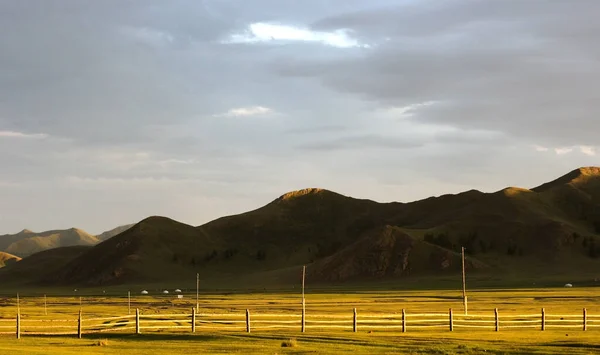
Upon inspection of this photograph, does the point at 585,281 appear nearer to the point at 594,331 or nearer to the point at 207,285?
the point at 207,285

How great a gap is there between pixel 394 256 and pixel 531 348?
162003 mm

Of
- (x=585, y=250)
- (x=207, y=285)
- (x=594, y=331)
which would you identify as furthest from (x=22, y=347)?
(x=585, y=250)

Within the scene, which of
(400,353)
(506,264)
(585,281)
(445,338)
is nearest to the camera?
(400,353)

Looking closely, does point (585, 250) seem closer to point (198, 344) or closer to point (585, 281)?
point (585, 281)

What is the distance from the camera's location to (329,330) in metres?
50.8

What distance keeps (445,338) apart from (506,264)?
15363 centimetres

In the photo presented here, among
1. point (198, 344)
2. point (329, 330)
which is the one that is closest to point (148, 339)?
point (198, 344)

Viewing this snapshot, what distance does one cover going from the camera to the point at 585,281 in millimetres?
154500

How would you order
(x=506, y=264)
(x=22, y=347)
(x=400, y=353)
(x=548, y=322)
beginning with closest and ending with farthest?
(x=400, y=353)
(x=22, y=347)
(x=548, y=322)
(x=506, y=264)

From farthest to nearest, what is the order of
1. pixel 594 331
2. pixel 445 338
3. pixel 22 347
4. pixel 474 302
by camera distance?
pixel 474 302 → pixel 594 331 → pixel 445 338 → pixel 22 347

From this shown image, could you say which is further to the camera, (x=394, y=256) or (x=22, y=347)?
(x=394, y=256)

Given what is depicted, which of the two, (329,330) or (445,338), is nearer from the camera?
(445,338)

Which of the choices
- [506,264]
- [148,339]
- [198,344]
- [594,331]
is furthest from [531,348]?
[506,264]

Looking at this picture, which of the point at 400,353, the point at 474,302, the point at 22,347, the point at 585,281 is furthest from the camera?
the point at 585,281
